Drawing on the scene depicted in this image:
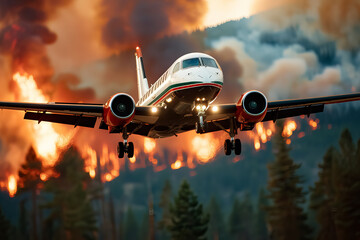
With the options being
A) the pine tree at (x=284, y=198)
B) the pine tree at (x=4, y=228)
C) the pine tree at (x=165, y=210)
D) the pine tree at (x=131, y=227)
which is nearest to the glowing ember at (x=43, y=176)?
the pine tree at (x=4, y=228)

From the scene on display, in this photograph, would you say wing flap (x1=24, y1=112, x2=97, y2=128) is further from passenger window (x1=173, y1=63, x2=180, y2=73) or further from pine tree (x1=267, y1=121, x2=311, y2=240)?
pine tree (x1=267, y1=121, x2=311, y2=240)

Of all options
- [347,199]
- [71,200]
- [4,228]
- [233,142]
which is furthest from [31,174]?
[347,199]

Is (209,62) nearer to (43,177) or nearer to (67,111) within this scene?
(67,111)

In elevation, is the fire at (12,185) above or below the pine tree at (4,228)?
above

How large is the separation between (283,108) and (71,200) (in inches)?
908

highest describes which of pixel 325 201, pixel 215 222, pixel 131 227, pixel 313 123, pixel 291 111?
pixel 313 123

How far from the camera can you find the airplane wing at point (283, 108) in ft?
92.8

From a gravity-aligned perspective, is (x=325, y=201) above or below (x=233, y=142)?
below

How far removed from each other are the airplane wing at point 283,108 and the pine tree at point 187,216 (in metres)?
21.2

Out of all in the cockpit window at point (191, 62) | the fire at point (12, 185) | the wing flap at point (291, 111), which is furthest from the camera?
the fire at point (12, 185)

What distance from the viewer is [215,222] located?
206ft

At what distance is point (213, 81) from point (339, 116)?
4950 cm

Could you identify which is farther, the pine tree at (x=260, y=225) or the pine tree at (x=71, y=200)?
the pine tree at (x=260, y=225)

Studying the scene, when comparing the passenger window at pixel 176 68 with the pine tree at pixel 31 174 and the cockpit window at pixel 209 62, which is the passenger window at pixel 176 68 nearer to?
the cockpit window at pixel 209 62
